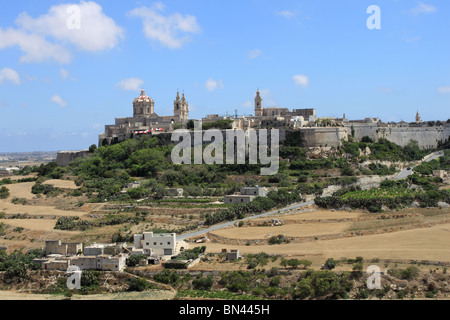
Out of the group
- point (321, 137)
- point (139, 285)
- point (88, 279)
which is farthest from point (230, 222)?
point (321, 137)

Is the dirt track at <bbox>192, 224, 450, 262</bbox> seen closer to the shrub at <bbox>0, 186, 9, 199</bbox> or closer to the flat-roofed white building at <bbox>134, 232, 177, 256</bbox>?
the flat-roofed white building at <bbox>134, 232, 177, 256</bbox>

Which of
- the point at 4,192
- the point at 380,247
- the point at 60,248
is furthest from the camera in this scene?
the point at 4,192

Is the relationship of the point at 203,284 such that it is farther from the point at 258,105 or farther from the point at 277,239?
the point at 258,105

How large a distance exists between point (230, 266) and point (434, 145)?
41.7m

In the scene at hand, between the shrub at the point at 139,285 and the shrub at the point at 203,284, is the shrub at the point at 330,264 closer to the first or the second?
the shrub at the point at 203,284

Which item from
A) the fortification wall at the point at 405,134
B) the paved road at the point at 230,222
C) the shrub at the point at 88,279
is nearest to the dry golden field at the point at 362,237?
the paved road at the point at 230,222

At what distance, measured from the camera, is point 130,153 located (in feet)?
176

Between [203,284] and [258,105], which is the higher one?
[258,105]

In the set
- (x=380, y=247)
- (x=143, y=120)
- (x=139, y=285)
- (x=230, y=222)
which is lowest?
(x=139, y=285)

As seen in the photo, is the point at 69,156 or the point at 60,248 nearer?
the point at 60,248

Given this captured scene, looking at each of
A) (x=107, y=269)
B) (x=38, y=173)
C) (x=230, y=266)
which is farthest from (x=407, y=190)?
(x=38, y=173)

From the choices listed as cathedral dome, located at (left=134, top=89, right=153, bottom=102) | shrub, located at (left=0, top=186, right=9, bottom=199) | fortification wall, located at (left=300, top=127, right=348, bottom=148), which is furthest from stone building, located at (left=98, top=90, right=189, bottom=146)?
shrub, located at (left=0, top=186, right=9, bottom=199)

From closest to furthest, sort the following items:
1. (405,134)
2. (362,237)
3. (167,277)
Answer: (167,277), (362,237), (405,134)
